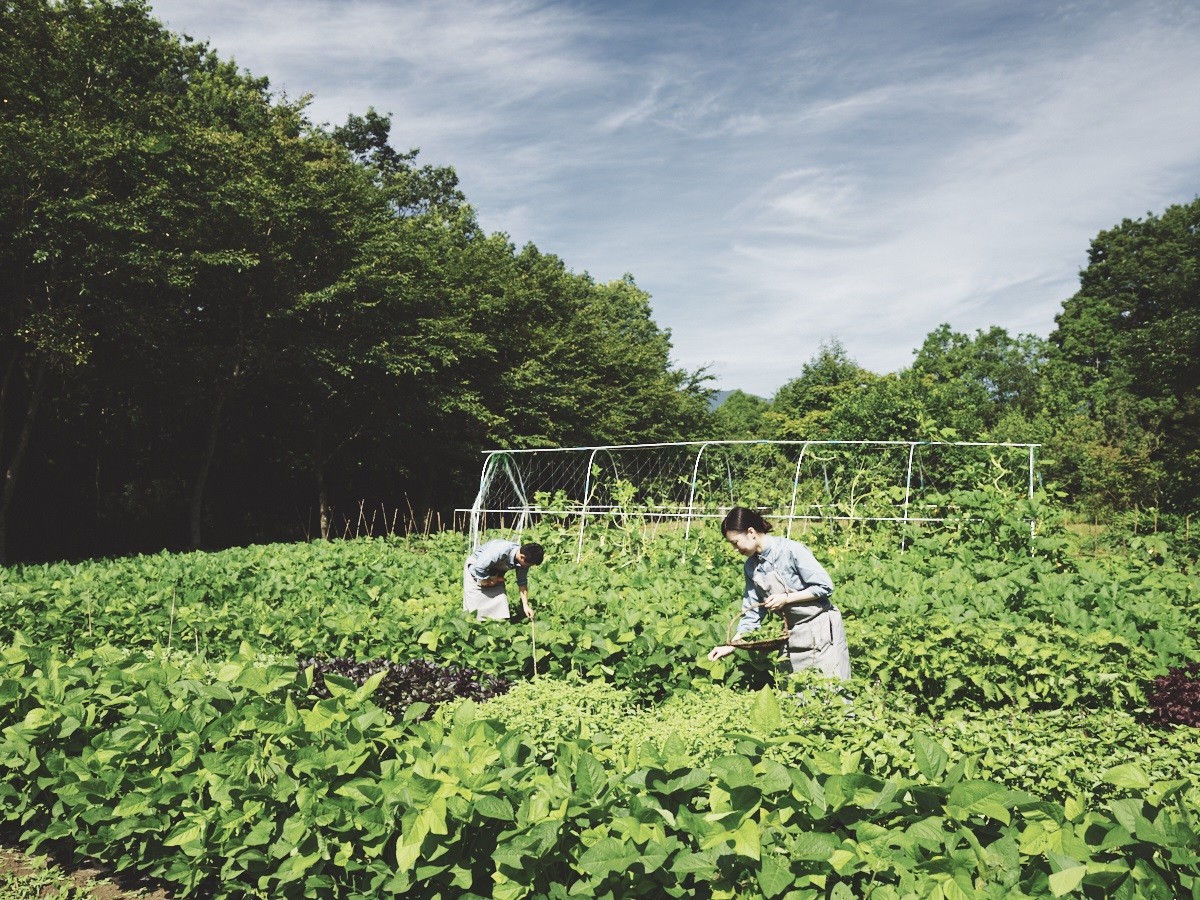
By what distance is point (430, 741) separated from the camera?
286 centimetres

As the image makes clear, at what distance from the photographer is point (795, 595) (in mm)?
4461

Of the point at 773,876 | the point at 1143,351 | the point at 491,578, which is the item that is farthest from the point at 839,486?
the point at 1143,351

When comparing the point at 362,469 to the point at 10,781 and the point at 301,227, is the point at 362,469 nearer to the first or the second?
the point at 301,227

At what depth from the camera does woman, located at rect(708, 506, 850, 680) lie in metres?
4.48

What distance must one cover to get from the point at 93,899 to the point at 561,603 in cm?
Result: 353

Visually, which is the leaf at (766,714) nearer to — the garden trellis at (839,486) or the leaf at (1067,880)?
the leaf at (1067,880)

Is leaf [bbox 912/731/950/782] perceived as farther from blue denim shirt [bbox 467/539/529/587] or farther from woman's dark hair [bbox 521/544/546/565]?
blue denim shirt [bbox 467/539/529/587]

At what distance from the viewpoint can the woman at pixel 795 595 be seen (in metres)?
4.48

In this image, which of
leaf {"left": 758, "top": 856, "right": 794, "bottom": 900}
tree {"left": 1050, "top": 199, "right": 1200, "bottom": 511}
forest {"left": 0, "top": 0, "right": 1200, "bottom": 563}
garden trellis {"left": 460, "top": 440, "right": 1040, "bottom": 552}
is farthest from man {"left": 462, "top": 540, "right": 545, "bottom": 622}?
tree {"left": 1050, "top": 199, "right": 1200, "bottom": 511}

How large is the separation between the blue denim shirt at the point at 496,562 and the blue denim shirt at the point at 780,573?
6.65 ft

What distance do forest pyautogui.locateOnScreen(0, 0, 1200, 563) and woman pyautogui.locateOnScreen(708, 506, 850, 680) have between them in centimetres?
815

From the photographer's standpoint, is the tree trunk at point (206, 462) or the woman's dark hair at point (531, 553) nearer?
the woman's dark hair at point (531, 553)

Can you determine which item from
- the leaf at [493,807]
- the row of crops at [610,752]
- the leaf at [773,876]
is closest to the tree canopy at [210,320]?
the row of crops at [610,752]

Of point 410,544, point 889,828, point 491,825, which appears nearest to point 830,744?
point 889,828
